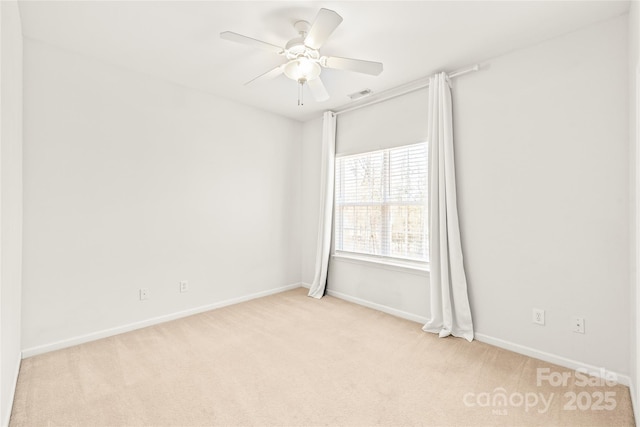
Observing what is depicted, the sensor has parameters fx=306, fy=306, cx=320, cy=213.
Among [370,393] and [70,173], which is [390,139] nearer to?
[370,393]

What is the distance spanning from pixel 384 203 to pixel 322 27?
2196 mm

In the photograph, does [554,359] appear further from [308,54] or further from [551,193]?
[308,54]

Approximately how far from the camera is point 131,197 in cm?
301

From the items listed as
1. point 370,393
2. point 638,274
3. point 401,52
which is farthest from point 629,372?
point 401,52

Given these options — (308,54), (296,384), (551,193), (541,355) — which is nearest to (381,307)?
(541,355)

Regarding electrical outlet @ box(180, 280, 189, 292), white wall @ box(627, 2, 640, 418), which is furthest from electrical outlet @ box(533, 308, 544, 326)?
electrical outlet @ box(180, 280, 189, 292)

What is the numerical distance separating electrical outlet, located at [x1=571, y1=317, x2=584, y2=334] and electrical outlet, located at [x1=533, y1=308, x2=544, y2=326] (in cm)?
20

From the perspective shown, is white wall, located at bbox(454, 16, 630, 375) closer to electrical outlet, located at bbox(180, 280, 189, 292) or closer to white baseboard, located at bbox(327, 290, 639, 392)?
white baseboard, located at bbox(327, 290, 639, 392)

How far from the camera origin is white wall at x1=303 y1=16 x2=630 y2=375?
2.18 meters

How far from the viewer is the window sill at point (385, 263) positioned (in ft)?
10.8

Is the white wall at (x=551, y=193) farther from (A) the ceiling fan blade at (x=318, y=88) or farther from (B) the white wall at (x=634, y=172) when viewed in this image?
(A) the ceiling fan blade at (x=318, y=88)

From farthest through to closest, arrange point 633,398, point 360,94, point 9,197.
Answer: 1. point 360,94
2. point 633,398
3. point 9,197

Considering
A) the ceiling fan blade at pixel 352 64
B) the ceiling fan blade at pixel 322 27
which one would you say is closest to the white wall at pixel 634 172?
the ceiling fan blade at pixel 352 64

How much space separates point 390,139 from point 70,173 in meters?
3.17
